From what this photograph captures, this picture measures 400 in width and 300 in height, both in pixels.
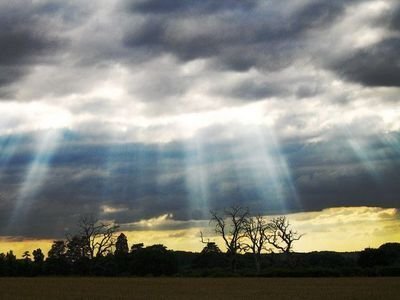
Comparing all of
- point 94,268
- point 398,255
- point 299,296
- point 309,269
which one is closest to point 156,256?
point 94,268

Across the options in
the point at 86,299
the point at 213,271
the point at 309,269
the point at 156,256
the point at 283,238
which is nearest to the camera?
the point at 86,299

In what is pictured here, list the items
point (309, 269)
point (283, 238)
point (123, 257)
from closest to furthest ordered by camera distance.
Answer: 1. point (309, 269)
2. point (283, 238)
3. point (123, 257)

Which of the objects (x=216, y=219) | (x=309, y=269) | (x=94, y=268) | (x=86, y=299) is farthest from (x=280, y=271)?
(x=86, y=299)

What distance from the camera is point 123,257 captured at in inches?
5458

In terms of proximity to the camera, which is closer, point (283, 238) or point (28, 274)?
point (283, 238)

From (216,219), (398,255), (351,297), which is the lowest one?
(351,297)

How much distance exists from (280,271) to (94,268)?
150 feet

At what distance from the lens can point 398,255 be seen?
118 metres

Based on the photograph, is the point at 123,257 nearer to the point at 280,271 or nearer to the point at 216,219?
the point at 216,219

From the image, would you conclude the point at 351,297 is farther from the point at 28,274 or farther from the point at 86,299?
the point at 28,274

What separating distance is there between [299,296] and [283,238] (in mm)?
66504

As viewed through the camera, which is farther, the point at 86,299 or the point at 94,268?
the point at 94,268

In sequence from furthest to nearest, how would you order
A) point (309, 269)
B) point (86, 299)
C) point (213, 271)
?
point (213, 271) → point (309, 269) → point (86, 299)

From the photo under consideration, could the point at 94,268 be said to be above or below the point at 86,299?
above
